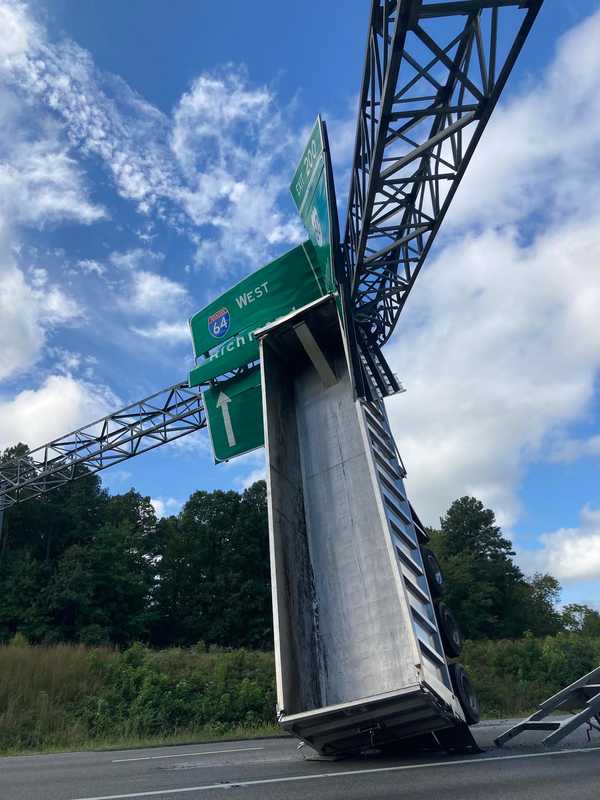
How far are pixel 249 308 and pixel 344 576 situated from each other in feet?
23.1

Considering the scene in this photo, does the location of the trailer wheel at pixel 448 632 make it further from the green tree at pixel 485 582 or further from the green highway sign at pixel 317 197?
the green tree at pixel 485 582

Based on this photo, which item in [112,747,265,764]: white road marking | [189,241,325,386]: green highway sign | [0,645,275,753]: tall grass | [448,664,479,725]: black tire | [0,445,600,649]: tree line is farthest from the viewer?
[0,445,600,649]: tree line

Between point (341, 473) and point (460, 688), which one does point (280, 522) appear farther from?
point (460, 688)

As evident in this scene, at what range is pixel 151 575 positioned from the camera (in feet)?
143

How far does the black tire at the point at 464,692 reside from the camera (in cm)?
723

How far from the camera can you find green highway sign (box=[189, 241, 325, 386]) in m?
12.6

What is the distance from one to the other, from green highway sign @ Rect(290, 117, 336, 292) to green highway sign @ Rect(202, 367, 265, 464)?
3.55 m

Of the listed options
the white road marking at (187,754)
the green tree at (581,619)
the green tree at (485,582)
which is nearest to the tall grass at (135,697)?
the white road marking at (187,754)

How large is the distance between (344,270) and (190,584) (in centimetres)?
3746

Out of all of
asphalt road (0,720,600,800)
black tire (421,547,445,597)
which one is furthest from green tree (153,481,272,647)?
black tire (421,547,445,597)

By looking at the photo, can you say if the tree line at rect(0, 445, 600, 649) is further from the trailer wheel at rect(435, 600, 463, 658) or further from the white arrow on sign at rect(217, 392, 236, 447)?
the trailer wheel at rect(435, 600, 463, 658)

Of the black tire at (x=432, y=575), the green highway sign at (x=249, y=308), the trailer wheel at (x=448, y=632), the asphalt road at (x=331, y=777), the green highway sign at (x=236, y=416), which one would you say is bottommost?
the asphalt road at (x=331, y=777)

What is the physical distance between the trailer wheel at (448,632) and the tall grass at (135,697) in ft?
28.7

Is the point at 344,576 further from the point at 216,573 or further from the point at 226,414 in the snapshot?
the point at 216,573
